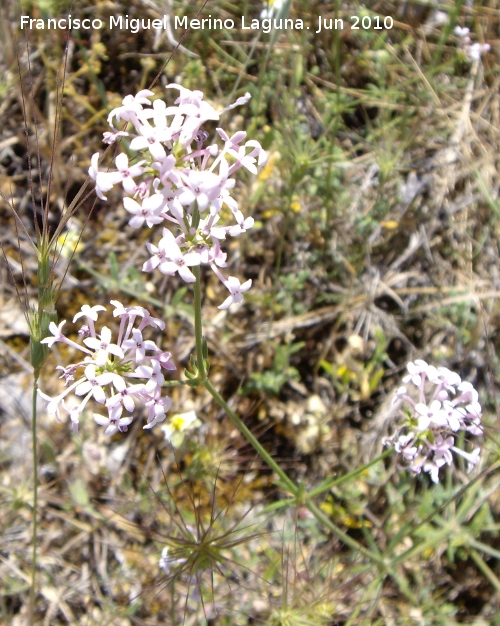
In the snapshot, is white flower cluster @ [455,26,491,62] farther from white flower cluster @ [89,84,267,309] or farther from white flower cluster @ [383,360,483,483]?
white flower cluster @ [89,84,267,309]

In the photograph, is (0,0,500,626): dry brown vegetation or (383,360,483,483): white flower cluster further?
(0,0,500,626): dry brown vegetation

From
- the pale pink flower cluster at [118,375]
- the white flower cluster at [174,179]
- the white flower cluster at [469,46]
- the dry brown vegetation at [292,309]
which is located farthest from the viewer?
the white flower cluster at [469,46]

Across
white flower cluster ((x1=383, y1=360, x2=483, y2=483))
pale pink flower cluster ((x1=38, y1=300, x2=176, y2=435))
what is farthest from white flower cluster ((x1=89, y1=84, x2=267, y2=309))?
white flower cluster ((x1=383, y1=360, x2=483, y2=483))

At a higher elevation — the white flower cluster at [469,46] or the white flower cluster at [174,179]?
the white flower cluster at [469,46]

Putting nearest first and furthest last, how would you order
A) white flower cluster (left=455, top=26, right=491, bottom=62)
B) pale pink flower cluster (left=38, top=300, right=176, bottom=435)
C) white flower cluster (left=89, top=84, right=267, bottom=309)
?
white flower cluster (left=89, top=84, right=267, bottom=309)
pale pink flower cluster (left=38, top=300, right=176, bottom=435)
white flower cluster (left=455, top=26, right=491, bottom=62)

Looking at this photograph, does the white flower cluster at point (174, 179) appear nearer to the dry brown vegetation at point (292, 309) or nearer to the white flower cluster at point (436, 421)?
the white flower cluster at point (436, 421)

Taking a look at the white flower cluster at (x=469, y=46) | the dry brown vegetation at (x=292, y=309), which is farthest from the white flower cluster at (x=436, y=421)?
the white flower cluster at (x=469, y=46)

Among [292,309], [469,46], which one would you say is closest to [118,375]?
[292,309]

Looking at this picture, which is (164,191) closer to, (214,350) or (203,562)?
(203,562)

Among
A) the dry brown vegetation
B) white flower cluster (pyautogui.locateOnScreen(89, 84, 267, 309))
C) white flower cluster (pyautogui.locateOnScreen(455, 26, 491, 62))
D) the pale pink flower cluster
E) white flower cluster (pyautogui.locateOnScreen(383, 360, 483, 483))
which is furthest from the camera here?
white flower cluster (pyautogui.locateOnScreen(455, 26, 491, 62))
